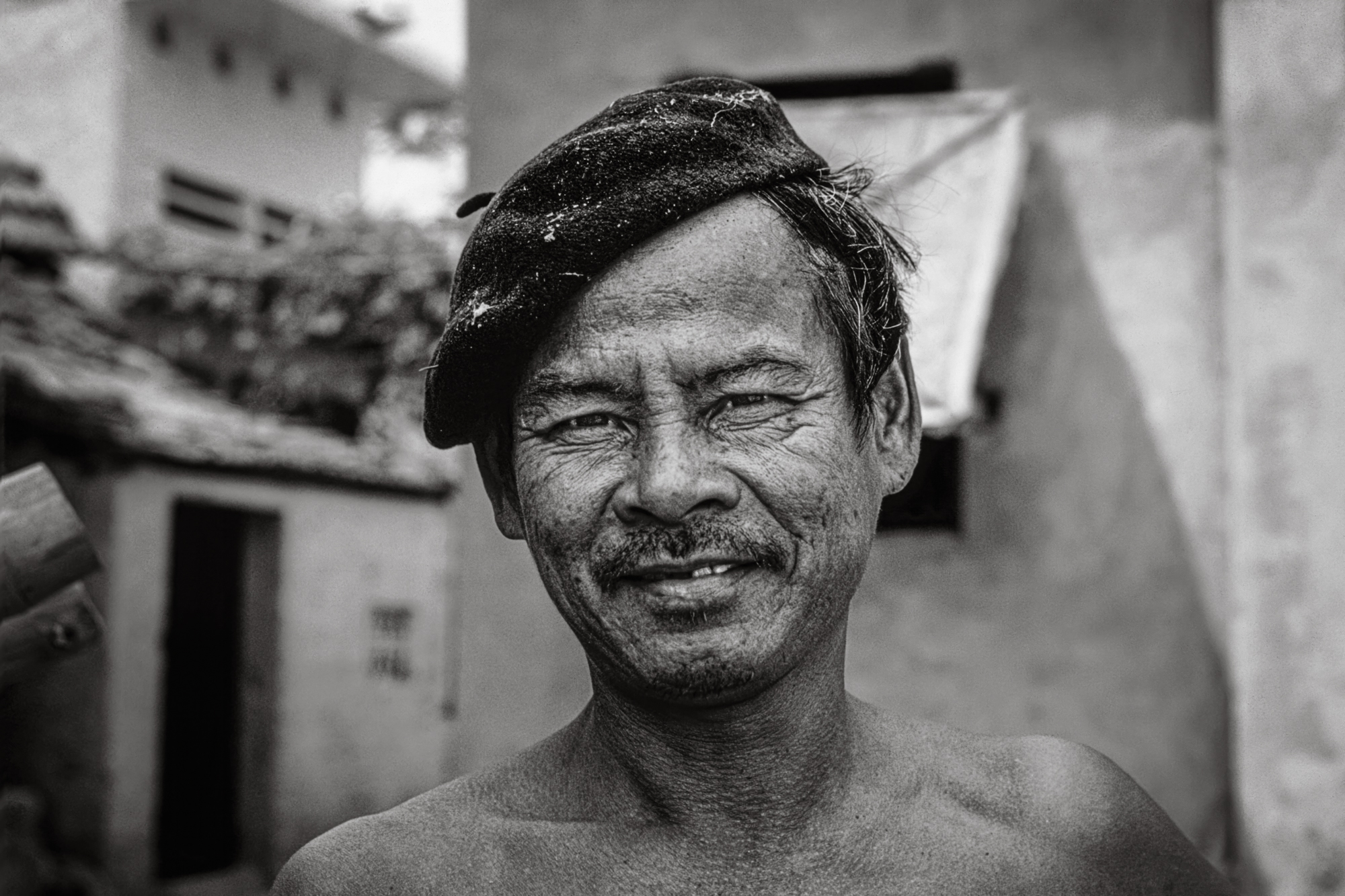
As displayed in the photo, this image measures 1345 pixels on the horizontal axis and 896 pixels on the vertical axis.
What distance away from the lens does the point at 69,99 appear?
14.5 m

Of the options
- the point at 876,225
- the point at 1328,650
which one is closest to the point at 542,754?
the point at 876,225

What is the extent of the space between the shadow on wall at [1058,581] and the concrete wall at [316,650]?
18.2 ft

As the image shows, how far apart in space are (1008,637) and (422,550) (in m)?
7.87

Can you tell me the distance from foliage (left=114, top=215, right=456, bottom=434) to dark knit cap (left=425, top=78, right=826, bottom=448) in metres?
9.91

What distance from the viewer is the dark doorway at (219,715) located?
34.9 feet

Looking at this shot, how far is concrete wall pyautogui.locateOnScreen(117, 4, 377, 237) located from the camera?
14.4 metres

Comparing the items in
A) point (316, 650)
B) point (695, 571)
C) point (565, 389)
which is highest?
point (565, 389)

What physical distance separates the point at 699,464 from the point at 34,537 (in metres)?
1.27

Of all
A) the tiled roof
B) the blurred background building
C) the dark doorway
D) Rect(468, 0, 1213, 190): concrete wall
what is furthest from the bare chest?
the dark doorway

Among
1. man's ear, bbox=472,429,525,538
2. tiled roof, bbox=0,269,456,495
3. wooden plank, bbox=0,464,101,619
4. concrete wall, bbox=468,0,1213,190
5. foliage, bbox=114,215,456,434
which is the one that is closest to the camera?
man's ear, bbox=472,429,525,538

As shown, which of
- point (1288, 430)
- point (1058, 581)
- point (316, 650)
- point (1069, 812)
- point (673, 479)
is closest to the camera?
point (673, 479)

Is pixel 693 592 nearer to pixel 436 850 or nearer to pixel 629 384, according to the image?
pixel 629 384

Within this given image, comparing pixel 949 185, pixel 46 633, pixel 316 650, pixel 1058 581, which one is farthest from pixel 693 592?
pixel 316 650

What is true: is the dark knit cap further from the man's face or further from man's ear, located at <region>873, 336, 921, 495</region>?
man's ear, located at <region>873, 336, 921, 495</region>
